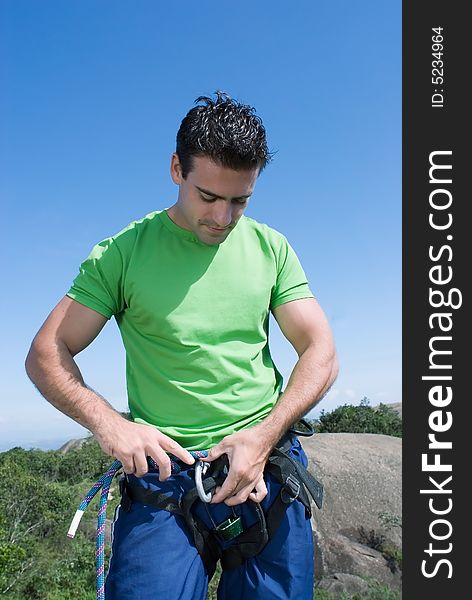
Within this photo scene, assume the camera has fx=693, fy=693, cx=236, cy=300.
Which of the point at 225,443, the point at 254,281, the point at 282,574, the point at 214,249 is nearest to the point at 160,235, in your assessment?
the point at 214,249

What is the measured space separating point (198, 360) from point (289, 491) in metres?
0.66

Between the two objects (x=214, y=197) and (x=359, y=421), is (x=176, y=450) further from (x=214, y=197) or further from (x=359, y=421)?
(x=359, y=421)

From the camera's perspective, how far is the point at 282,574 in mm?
2826

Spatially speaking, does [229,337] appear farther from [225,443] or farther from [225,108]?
[225,108]

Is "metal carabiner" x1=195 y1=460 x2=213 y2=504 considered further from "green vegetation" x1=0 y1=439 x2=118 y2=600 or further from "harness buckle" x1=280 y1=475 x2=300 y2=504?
"green vegetation" x1=0 y1=439 x2=118 y2=600

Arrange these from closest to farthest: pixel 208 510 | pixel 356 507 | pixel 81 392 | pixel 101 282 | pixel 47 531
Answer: pixel 208 510, pixel 81 392, pixel 101 282, pixel 356 507, pixel 47 531

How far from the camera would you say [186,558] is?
2.73 metres

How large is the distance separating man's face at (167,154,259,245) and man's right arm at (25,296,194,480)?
60 cm

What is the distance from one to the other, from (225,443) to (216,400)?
0.75 feet

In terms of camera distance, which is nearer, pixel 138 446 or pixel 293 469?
pixel 138 446

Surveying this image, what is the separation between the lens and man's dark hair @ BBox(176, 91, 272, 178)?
297cm

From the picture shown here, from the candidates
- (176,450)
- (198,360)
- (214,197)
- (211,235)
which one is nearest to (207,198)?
(214,197)

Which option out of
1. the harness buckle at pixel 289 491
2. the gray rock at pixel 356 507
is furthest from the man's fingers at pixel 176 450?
the gray rock at pixel 356 507

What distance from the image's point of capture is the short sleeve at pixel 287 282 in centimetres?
320
